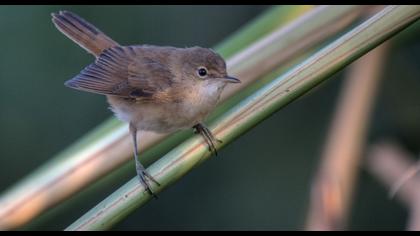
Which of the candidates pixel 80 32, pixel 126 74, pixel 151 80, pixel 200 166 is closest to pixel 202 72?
pixel 151 80

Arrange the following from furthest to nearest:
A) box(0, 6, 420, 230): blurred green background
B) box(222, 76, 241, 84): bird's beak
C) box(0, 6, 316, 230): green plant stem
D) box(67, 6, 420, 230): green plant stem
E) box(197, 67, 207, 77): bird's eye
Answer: box(0, 6, 420, 230): blurred green background < box(197, 67, 207, 77): bird's eye < box(222, 76, 241, 84): bird's beak < box(0, 6, 316, 230): green plant stem < box(67, 6, 420, 230): green plant stem

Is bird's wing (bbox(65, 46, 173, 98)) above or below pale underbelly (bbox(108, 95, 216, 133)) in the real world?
above

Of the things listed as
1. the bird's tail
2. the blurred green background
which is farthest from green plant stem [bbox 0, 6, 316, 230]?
the blurred green background

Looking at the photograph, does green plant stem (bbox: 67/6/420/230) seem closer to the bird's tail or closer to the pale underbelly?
the pale underbelly

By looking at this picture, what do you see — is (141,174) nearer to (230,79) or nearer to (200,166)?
(230,79)

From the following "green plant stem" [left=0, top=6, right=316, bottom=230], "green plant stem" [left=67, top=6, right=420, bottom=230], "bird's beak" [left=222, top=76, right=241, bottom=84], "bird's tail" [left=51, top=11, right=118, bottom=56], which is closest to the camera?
"green plant stem" [left=67, top=6, right=420, bottom=230]
